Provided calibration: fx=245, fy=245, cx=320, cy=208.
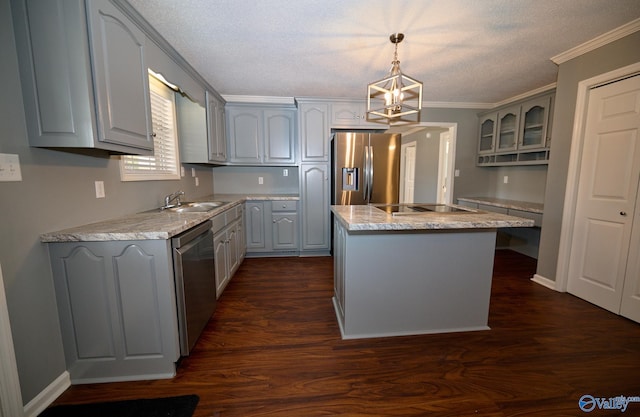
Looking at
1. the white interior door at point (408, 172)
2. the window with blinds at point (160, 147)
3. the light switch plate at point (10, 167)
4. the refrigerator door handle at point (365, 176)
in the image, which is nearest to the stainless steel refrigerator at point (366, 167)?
the refrigerator door handle at point (365, 176)

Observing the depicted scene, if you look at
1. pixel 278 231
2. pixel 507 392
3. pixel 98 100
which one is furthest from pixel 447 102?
pixel 98 100

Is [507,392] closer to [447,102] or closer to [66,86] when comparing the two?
[66,86]

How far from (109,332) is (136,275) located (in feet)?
1.26

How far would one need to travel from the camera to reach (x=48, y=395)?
1.32 meters

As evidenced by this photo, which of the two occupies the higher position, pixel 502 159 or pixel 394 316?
pixel 502 159

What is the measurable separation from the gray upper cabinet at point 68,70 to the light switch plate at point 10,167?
123 millimetres

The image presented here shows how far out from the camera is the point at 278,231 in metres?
3.68

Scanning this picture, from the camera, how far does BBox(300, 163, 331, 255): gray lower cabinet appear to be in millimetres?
3623

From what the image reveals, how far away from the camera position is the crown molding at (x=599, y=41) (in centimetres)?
191

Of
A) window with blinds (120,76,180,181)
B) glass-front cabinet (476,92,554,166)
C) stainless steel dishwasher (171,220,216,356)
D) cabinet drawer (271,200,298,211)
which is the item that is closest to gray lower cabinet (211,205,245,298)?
stainless steel dishwasher (171,220,216,356)

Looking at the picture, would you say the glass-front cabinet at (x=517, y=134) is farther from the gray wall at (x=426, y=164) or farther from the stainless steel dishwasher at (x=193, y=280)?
the stainless steel dishwasher at (x=193, y=280)

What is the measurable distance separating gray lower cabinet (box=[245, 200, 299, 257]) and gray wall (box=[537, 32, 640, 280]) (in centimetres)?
303

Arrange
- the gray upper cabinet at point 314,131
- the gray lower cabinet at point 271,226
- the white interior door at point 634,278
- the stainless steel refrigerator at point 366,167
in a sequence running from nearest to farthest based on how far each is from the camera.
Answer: the white interior door at point 634,278, the stainless steel refrigerator at point 366,167, the gray upper cabinet at point 314,131, the gray lower cabinet at point 271,226

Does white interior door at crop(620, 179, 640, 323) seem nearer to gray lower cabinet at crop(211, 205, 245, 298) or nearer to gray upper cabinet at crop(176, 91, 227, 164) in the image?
gray lower cabinet at crop(211, 205, 245, 298)
